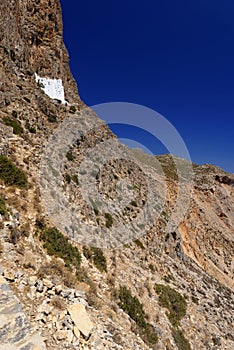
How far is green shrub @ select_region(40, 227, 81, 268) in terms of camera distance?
463 inches

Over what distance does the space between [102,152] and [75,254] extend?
48.1ft

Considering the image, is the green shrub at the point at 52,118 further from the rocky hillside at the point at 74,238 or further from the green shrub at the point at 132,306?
the green shrub at the point at 132,306

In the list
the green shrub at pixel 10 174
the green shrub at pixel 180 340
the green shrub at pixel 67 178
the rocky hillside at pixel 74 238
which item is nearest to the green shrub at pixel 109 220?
the rocky hillside at pixel 74 238

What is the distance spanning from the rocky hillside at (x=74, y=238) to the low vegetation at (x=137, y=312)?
0.07 metres

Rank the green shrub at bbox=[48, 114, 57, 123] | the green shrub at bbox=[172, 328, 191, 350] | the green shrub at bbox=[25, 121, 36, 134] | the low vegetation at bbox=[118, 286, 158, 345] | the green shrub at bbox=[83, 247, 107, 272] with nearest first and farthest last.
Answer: the low vegetation at bbox=[118, 286, 158, 345]
the green shrub at bbox=[172, 328, 191, 350]
the green shrub at bbox=[83, 247, 107, 272]
the green shrub at bbox=[25, 121, 36, 134]
the green shrub at bbox=[48, 114, 57, 123]

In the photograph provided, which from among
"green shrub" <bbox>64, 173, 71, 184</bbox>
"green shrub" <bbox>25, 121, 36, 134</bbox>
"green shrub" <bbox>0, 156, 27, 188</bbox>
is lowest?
"green shrub" <bbox>0, 156, 27, 188</bbox>

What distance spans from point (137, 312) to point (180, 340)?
3.33m

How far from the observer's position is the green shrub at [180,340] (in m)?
13.2

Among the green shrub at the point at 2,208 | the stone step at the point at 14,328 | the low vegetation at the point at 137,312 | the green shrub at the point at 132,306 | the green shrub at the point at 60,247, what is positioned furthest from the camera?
the green shrub at the point at 132,306

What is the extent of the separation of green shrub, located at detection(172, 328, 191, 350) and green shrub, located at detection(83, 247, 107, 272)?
552cm

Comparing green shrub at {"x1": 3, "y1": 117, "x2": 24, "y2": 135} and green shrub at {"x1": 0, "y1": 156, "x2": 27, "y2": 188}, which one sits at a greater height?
green shrub at {"x1": 3, "y1": 117, "x2": 24, "y2": 135}

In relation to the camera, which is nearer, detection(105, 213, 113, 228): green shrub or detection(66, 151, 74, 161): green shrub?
detection(105, 213, 113, 228): green shrub

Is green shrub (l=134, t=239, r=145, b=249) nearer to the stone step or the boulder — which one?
the boulder

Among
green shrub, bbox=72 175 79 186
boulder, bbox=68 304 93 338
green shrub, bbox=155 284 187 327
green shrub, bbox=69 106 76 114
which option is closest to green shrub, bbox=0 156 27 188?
green shrub, bbox=72 175 79 186
